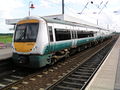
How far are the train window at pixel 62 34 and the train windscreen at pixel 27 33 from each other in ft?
6.50

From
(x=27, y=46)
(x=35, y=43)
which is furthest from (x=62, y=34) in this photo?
(x=27, y=46)

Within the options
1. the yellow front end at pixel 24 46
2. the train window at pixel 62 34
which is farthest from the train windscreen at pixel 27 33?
the train window at pixel 62 34

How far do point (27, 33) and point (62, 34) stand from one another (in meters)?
3.29

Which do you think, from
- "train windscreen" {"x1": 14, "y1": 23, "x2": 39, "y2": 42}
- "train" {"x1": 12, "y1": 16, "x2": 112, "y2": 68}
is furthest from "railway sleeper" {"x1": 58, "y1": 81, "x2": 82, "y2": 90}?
"train windscreen" {"x1": 14, "y1": 23, "x2": 39, "y2": 42}

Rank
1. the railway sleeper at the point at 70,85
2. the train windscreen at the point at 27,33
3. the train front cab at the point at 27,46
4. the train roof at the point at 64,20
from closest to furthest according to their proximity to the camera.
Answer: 1. the railway sleeper at the point at 70,85
2. the train front cab at the point at 27,46
3. the train windscreen at the point at 27,33
4. the train roof at the point at 64,20

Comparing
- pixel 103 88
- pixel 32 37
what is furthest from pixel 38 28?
pixel 103 88

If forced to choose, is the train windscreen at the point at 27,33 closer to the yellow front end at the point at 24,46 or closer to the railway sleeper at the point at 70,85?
the yellow front end at the point at 24,46

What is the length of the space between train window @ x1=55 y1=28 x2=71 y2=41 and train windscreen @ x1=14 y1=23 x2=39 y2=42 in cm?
198

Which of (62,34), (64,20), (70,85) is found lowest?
(70,85)

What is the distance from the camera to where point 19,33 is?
9.89 m

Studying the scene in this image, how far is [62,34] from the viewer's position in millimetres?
12188

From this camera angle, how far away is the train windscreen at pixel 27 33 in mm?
9336

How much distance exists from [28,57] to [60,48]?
9.69 ft

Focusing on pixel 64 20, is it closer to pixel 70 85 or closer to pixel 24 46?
pixel 24 46
